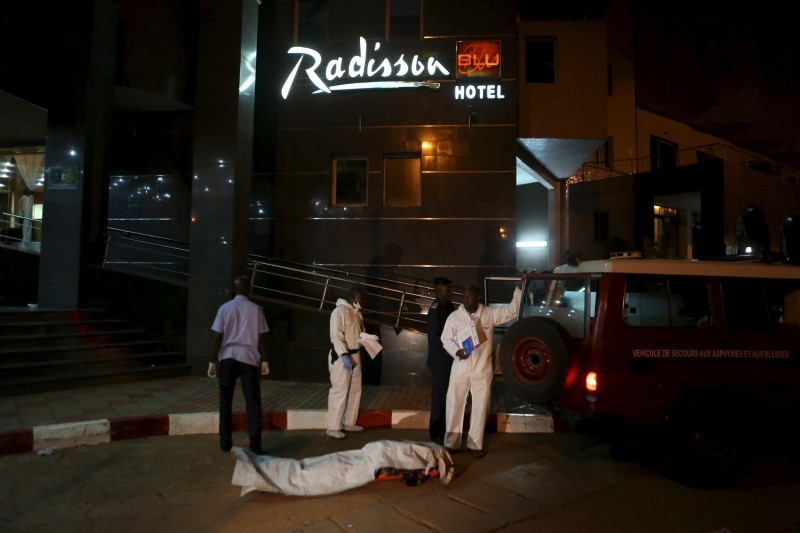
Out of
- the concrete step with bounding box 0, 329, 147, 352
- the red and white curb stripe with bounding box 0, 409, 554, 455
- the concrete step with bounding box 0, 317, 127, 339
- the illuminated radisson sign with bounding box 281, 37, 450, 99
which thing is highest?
the illuminated radisson sign with bounding box 281, 37, 450, 99

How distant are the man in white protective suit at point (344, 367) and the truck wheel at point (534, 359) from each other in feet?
6.17

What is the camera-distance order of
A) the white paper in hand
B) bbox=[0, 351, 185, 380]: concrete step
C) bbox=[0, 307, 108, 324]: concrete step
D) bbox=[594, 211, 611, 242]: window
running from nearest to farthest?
the white paper in hand
bbox=[0, 351, 185, 380]: concrete step
bbox=[0, 307, 108, 324]: concrete step
bbox=[594, 211, 611, 242]: window

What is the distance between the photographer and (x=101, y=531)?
3.88 meters

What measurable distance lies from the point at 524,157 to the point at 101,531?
36.3ft

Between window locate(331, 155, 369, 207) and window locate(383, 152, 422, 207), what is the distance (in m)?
0.48

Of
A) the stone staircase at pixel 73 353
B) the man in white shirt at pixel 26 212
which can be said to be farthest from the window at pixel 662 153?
the man in white shirt at pixel 26 212

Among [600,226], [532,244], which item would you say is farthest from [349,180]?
[600,226]

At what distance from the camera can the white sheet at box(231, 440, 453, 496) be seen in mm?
4406

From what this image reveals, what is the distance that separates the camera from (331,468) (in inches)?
181

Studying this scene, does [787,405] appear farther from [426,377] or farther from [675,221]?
[675,221]

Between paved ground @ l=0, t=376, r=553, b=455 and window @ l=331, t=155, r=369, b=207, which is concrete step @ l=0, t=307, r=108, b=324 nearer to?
paved ground @ l=0, t=376, r=553, b=455

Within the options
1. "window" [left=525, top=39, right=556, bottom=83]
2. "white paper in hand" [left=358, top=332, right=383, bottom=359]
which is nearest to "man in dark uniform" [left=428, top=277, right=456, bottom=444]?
"white paper in hand" [left=358, top=332, right=383, bottom=359]

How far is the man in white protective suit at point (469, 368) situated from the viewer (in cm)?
566

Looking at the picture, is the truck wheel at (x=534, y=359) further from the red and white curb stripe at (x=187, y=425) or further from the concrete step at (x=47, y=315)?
the concrete step at (x=47, y=315)
